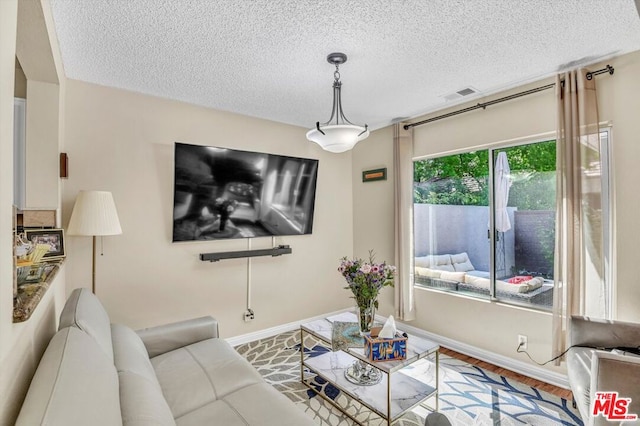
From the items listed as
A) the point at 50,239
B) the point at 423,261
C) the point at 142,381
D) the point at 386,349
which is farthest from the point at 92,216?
the point at 423,261

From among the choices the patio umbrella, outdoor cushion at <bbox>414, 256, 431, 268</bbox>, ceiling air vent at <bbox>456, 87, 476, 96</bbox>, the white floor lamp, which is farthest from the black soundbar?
→ ceiling air vent at <bbox>456, 87, 476, 96</bbox>

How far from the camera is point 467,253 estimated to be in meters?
3.34

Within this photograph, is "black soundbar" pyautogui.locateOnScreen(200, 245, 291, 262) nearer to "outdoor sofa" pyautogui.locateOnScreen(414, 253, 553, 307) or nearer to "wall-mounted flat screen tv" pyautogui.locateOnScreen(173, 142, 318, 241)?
"wall-mounted flat screen tv" pyautogui.locateOnScreen(173, 142, 318, 241)

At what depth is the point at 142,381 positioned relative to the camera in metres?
1.40

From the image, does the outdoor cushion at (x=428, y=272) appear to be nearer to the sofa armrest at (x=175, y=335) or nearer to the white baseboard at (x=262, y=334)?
the white baseboard at (x=262, y=334)

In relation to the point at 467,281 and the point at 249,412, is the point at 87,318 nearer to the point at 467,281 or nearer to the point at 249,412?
the point at 249,412

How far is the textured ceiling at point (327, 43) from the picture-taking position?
1.79 metres

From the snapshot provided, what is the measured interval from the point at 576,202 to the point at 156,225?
11.6 feet

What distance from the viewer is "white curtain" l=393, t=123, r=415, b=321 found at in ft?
11.9

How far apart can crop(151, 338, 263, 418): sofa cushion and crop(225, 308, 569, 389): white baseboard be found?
1.25 metres

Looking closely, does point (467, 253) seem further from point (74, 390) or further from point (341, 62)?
point (74, 390)

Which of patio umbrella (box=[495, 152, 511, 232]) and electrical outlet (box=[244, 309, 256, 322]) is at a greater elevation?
patio umbrella (box=[495, 152, 511, 232])

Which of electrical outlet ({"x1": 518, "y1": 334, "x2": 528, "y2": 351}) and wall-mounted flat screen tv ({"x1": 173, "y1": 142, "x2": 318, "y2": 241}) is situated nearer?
electrical outlet ({"x1": 518, "y1": 334, "x2": 528, "y2": 351})

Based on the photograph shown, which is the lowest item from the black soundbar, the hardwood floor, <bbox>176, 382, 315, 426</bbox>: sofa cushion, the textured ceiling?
the hardwood floor
